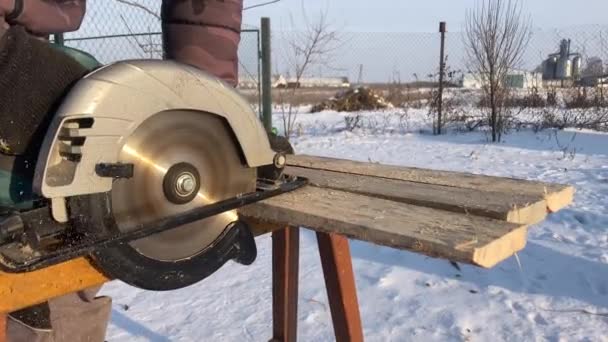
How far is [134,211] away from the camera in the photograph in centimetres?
96

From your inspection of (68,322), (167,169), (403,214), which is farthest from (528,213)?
(68,322)

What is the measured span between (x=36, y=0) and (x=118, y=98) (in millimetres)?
310

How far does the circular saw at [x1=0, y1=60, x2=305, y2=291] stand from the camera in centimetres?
85

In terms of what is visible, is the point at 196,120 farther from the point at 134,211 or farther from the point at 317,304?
the point at 317,304

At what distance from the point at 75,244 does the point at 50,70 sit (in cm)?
27

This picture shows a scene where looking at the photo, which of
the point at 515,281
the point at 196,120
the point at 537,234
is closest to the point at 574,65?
the point at 537,234

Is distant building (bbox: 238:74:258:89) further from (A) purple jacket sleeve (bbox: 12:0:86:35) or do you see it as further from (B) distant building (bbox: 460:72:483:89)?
(A) purple jacket sleeve (bbox: 12:0:86:35)

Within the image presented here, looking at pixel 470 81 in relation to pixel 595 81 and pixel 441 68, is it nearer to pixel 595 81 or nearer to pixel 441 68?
pixel 595 81

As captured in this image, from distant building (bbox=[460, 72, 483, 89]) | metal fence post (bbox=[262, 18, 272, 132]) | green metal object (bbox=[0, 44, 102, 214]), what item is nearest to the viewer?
green metal object (bbox=[0, 44, 102, 214])

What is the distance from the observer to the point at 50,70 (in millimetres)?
912

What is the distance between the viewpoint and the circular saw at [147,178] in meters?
0.85

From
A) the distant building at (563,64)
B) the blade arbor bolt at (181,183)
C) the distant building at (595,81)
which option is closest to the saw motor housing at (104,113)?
the blade arbor bolt at (181,183)

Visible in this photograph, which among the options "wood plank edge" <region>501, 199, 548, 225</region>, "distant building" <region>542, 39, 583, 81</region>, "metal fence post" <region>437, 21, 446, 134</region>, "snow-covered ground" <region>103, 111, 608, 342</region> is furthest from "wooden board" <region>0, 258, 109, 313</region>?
"distant building" <region>542, 39, 583, 81</region>

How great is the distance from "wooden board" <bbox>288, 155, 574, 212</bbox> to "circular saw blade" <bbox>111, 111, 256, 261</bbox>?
479 millimetres
